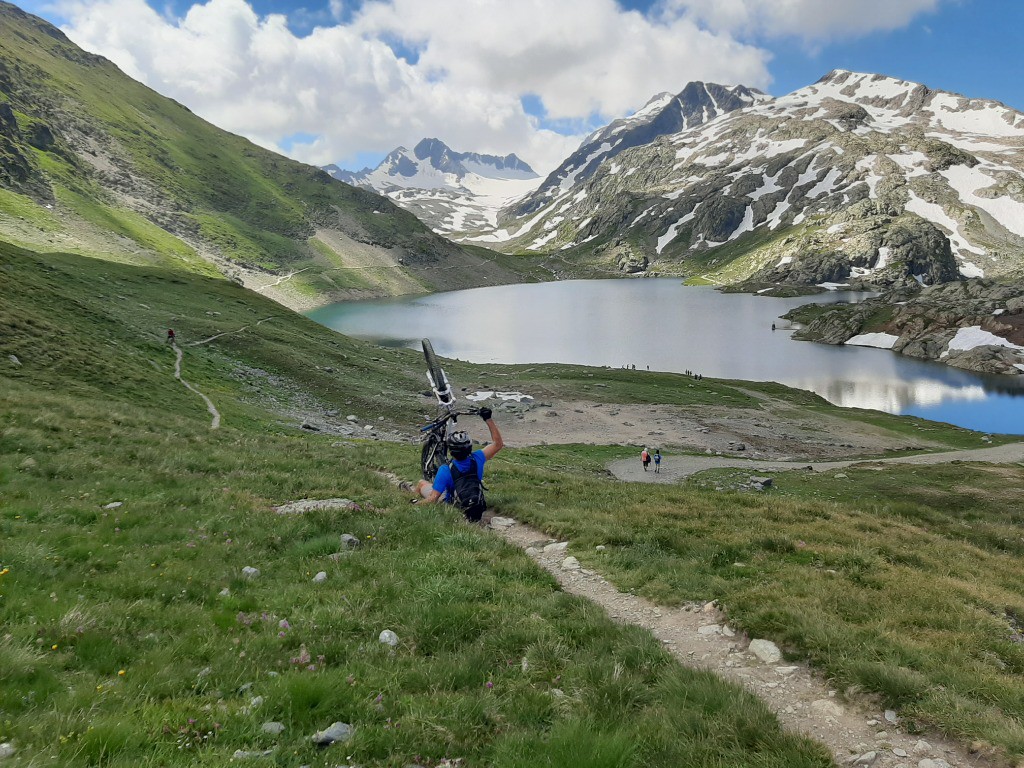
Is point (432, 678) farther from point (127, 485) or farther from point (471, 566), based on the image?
point (127, 485)

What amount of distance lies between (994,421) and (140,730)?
99.6m

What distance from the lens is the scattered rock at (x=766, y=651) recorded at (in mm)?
7371

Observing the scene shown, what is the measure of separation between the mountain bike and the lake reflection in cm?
8284

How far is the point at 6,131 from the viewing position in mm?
138875

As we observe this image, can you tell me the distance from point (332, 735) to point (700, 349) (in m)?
116

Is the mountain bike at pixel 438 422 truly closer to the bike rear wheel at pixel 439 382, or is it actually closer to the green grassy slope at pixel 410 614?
the bike rear wheel at pixel 439 382

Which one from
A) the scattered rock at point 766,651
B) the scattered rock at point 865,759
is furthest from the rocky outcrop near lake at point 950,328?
the scattered rock at point 865,759

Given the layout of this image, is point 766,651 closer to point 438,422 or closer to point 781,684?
point 781,684

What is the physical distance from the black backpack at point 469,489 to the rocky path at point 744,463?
23.1 metres

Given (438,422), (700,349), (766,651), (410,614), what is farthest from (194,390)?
(700,349)

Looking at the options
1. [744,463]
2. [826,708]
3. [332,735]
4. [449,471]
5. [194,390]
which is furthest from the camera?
[744,463]

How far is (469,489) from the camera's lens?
13156 millimetres

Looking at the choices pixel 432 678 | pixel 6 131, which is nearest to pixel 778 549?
pixel 432 678

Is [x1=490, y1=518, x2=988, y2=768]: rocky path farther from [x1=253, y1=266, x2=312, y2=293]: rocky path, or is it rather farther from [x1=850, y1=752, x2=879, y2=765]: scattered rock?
[x1=253, y1=266, x2=312, y2=293]: rocky path
